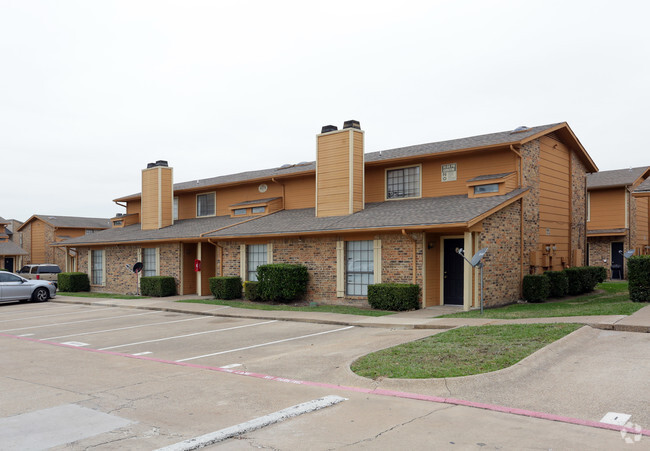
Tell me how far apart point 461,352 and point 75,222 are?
4632cm

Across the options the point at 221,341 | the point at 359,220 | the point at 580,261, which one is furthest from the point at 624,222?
the point at 221,341

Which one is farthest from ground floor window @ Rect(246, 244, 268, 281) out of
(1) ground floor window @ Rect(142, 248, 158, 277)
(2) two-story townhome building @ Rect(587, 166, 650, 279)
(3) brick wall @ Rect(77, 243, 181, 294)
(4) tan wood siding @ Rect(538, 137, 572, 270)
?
(2) two-story townhome building @ Rect(587, 166, 650, 279)

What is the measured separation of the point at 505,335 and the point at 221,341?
20.5ft

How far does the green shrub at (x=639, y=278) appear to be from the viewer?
14.5m

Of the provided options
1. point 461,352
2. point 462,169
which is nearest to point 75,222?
point 462,169

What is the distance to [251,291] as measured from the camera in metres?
Answer: 20.4

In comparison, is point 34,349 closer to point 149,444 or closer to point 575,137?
point 149,444

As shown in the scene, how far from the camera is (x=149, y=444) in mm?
5262

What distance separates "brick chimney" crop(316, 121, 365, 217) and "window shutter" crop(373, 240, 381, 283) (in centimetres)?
309

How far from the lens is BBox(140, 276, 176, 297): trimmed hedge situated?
972 inches

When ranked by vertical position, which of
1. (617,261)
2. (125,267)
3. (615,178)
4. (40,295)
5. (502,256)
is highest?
(615,178)

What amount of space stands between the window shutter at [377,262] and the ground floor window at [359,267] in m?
0.25

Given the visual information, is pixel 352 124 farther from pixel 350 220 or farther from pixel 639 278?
pixel 639 278

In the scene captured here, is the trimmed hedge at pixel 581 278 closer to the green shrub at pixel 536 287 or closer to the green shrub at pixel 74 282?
the green shrub at pixel 536 287
